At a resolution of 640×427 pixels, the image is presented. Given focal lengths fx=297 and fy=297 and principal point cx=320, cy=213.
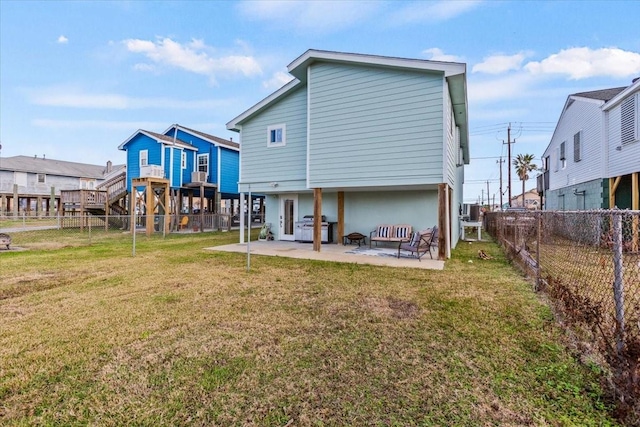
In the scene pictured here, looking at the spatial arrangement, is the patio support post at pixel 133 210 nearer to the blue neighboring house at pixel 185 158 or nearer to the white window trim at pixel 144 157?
the blue neighboring house at pixel 185 158

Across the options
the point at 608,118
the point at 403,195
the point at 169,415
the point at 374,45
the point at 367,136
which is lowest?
the point at 169,415

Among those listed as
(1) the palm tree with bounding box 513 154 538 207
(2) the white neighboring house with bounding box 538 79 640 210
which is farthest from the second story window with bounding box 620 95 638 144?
(1) the palm tree with bounding box 513 154 538 207

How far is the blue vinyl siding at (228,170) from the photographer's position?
69.8ft

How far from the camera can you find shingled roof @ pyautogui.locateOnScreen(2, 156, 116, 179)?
31.7 m

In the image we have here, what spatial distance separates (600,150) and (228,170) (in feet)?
67.4

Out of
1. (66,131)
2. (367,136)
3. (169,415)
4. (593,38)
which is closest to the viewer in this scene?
(169,415)

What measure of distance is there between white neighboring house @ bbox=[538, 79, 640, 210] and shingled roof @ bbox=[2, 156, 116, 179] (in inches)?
1857

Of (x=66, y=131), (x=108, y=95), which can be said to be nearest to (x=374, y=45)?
(x=108, y=95)

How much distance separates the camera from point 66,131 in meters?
25.3

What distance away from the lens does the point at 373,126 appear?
946 cm

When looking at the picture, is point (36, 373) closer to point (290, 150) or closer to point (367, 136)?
point (367, 136)

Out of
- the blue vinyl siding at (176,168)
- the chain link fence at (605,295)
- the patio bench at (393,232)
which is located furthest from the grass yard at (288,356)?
the blue vinyl siding at (176,168)

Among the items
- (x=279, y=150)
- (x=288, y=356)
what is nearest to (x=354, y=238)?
(x=279, y=150)

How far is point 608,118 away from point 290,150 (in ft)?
41.9
